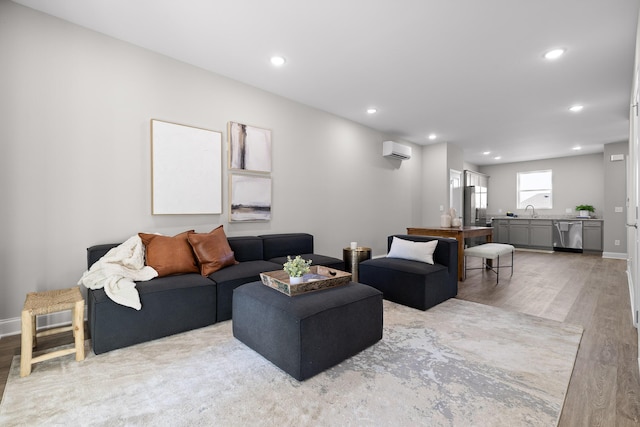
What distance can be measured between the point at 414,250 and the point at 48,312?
3.37 m

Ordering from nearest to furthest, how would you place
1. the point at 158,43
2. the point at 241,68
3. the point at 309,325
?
the point at 309,325 < the point at 158,43 < the point at 241,68

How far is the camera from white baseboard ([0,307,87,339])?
2.39m

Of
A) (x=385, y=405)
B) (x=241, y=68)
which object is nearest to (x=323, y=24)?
(x=241, y=68)

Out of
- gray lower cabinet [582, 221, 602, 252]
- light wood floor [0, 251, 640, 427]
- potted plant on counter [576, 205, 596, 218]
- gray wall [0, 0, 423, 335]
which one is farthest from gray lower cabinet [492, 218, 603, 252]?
gray wall [0, 0, 423, 335]

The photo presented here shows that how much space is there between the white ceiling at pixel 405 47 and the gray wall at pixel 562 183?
379 cm

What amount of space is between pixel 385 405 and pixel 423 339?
0.97 metres

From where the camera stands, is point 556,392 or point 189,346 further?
point 189,346

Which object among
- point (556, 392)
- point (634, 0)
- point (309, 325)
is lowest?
point (556, 392)

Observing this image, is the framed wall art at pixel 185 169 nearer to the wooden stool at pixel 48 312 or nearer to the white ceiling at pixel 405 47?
the white ceiling at pixel 405 47

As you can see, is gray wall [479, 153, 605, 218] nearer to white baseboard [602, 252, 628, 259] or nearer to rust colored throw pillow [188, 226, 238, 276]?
white baseboard [602, 252, 628, 259]

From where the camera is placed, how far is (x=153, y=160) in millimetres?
3043

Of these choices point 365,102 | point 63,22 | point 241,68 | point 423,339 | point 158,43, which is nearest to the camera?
point 423,339

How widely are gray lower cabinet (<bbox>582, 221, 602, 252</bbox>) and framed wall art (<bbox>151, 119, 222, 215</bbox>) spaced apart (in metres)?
8.91

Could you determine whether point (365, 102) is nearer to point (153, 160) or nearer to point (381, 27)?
point (381, 27)
